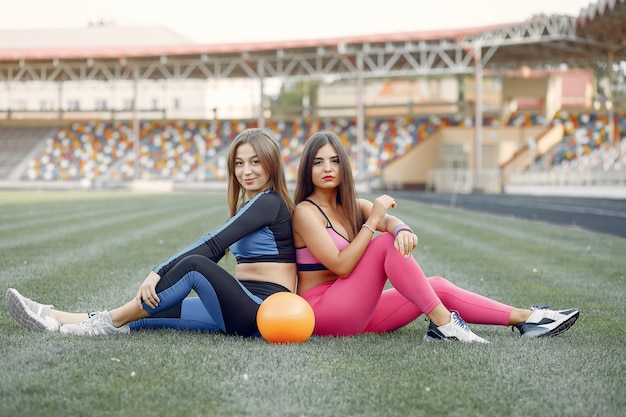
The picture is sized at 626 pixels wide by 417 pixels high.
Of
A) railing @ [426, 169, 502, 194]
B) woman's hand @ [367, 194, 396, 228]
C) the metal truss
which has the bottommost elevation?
railing @ [426, 169, 502, 194]

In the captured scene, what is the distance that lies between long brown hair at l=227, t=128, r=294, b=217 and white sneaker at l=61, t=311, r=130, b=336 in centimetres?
95

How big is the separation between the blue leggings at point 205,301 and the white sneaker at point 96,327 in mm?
164

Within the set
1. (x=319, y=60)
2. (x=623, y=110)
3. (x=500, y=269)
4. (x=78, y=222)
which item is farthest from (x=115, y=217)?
(x=623, y=110)

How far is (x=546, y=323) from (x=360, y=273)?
1127 millimetres

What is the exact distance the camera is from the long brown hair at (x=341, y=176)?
4125 mm

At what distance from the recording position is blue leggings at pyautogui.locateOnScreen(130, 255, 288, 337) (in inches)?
152

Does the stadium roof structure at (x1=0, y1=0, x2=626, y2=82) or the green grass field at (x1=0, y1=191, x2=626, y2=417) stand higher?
the stadium roof structure at (x1=0, y1=0, x2=626, y2=82)

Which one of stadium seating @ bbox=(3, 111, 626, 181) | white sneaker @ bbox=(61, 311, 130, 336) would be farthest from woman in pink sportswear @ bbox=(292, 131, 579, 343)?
stadium seating @ bbox=(3, 111, 626, 181)

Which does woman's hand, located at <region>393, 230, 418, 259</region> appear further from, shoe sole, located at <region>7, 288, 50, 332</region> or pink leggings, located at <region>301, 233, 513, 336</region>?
shoe sole, located at <region>7, 288, 50, 332</region>

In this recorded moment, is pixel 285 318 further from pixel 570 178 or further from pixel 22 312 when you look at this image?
pixel 570 178

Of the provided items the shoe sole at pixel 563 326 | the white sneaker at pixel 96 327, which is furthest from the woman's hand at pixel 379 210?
the white sneaker at pixel 96 327

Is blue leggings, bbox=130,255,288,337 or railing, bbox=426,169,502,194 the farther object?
railing, bbox=426,169,502,194

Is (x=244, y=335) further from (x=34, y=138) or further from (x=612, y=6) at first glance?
(x=34, y=138)

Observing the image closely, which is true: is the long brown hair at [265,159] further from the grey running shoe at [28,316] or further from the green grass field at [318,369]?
the grey running shoe at [28,316]
